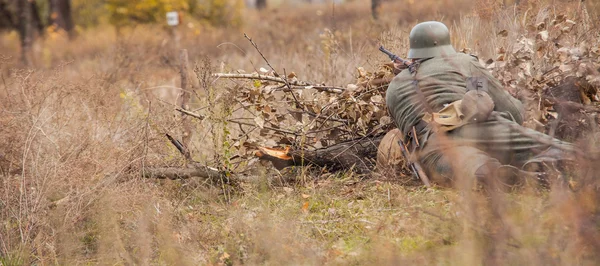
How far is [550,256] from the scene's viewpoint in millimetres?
3738

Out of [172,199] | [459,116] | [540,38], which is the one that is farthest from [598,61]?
[172,199]

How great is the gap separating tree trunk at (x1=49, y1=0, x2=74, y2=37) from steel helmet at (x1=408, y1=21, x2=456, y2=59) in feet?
84.4

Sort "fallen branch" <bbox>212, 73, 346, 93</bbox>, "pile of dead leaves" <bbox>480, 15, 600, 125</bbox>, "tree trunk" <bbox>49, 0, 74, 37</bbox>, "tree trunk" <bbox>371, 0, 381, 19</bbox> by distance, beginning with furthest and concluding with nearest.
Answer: "tree trunk" <bbox>49, 0, 74, 37</bbox>, "tree trunk" <bbox>371, 0, 381, 19</bbox>, "fallen branch" <bbox>212, 73, 346, 93</bbox>, "pile of dead leaves" <bbox>480, 15, 600, 125</bbox>

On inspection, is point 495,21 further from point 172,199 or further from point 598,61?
point 172,199

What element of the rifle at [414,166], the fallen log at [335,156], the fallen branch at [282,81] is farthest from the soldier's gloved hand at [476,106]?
the fallen branch at [282,81]

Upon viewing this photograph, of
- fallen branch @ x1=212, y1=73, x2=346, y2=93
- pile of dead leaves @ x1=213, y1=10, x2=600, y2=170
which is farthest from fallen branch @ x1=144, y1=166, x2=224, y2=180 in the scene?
fallen branch @ x1=212, y1=73, x2=346, y2=93

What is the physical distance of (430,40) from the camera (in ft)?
21.5

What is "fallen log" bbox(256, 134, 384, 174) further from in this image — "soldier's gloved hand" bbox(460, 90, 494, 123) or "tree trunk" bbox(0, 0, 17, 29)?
"tree trunk" bbox(0, 0, 17, 29)

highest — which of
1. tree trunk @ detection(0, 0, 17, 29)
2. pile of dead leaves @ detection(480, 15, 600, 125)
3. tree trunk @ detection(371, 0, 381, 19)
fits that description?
pile of dead leaves @ detection(480, 15, 600, 125)

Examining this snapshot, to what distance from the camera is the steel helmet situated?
6559 millimetres

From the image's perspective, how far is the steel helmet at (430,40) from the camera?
21.5 feet

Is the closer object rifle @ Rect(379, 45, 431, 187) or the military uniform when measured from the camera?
the military uniform

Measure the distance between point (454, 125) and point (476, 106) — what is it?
0.24m

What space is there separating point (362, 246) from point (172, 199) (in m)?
2.29
